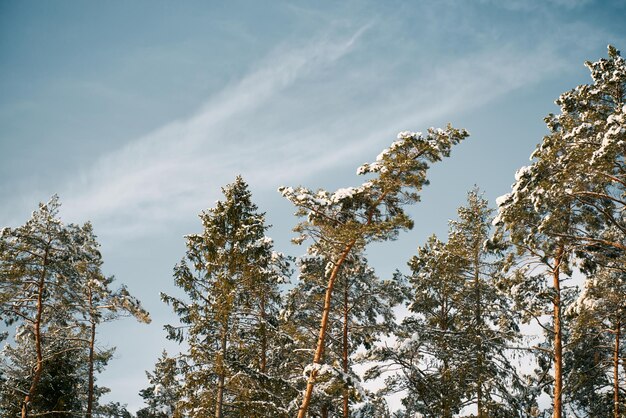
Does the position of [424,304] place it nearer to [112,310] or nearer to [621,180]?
[621,180]

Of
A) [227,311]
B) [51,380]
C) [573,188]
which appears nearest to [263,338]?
[227,311]

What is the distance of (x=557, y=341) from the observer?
15375 millimetres

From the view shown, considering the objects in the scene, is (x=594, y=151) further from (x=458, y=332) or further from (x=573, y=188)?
(x=458, y=332)

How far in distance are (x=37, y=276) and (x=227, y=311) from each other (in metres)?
7.76

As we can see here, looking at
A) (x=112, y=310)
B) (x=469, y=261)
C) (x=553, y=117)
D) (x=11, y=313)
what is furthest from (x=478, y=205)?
(x=11, y=313)

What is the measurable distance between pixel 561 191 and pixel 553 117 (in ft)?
13.9

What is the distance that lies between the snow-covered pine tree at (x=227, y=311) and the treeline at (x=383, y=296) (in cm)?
5

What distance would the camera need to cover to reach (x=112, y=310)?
63.2ft

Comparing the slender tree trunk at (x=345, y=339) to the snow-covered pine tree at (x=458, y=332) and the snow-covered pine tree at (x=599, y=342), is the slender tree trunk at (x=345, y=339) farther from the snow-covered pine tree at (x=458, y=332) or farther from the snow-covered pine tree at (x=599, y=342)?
the snow-covered pine tree at (x=599, y=342)

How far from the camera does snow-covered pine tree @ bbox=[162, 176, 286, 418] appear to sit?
607 inches

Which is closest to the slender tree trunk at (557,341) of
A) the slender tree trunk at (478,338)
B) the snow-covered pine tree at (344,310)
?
the slender tree trunk at (478,338)

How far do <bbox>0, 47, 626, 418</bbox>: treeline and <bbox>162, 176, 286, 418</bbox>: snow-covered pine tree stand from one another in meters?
0.05

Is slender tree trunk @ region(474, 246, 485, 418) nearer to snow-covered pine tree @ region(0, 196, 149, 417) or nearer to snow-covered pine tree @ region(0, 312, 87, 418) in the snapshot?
snow-covered pine tree @ region(0, 196, 149, 417)

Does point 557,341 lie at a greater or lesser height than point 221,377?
greater
